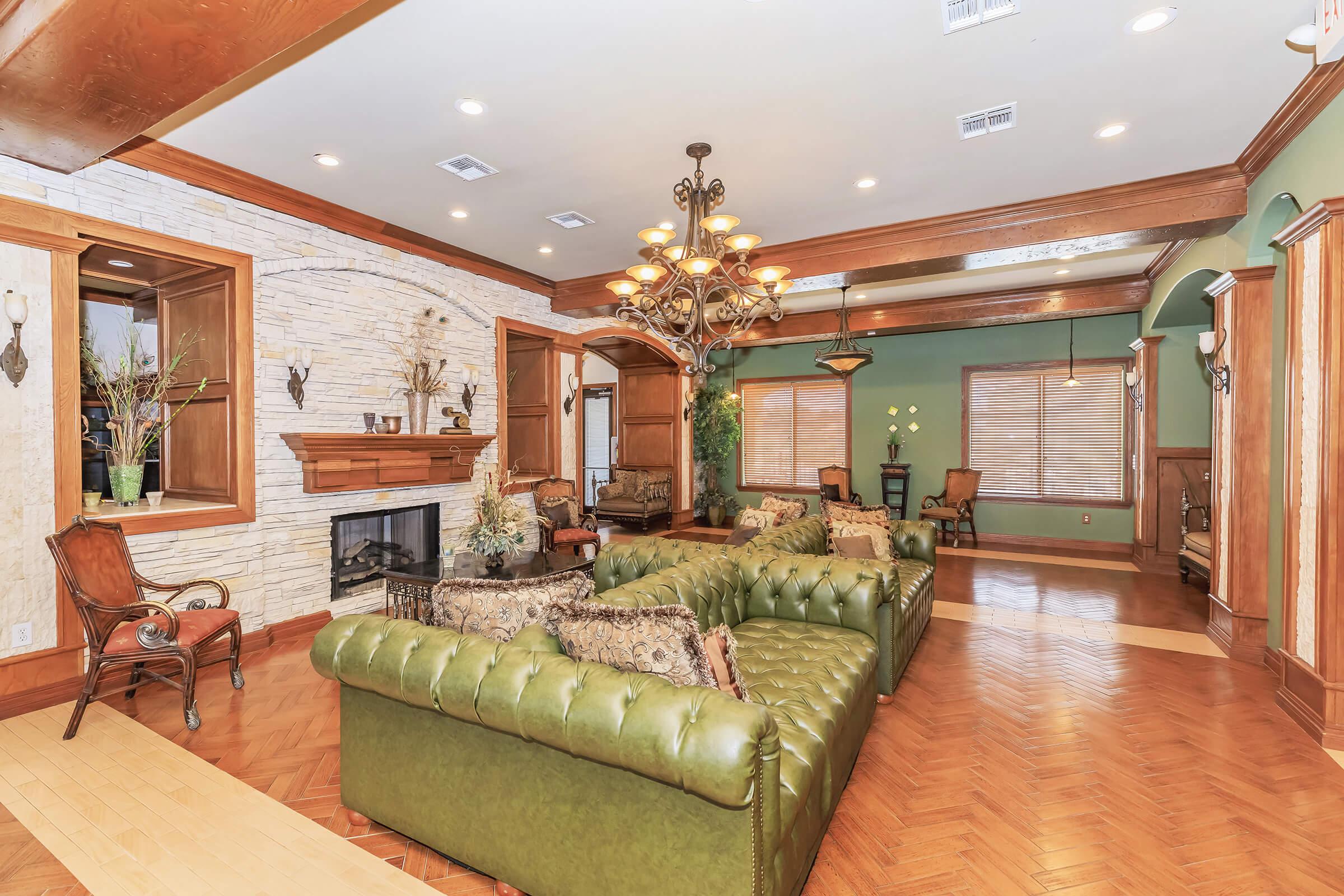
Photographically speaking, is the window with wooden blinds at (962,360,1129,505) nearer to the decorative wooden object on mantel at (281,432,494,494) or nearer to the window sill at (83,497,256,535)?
the decorative wooden object on mantel at (281,432,494,494)

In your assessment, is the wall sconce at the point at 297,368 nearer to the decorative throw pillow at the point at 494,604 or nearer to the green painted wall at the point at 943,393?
the decorative throw pillow at the point at 494,604

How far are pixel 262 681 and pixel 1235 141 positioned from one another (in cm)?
652

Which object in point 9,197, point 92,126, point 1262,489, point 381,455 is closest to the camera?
point 92,126

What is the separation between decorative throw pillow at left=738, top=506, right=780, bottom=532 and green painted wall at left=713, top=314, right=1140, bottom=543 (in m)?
4.66

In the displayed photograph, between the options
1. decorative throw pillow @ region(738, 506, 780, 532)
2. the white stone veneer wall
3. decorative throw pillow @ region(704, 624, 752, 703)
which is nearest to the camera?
decorative throw pillow @ region(704, 624, 752, 703)

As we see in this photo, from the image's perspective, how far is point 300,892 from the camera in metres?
1.97

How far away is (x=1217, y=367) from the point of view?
4344 mm

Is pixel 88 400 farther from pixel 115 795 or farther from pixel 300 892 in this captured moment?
pixel 300 892

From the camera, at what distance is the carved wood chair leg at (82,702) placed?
292 cm

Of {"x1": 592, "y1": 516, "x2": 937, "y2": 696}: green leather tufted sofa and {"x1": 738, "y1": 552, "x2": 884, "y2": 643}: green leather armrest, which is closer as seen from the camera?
{"x1": 738, "y1": 552, "x2": 884, "y2": 643}: green leather armrest

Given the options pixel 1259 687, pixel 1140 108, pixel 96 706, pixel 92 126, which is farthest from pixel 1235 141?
pixel 96 706

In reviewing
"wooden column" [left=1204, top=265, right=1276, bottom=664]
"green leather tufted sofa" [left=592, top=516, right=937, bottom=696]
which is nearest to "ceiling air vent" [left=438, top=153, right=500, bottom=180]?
"green leather tufted sofa" [left=592, top=516, right=937, bottom=696]

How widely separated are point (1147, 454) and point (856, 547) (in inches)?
187

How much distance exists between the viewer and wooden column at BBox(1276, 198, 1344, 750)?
289 cm
